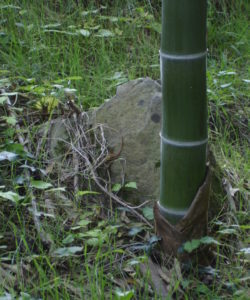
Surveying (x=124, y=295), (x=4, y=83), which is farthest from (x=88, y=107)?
(x=124, y=295)

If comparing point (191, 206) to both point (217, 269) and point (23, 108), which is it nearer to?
point (217, 269)

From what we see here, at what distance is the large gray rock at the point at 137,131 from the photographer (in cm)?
242

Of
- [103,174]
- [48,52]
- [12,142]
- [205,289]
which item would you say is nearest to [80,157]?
[103,174]

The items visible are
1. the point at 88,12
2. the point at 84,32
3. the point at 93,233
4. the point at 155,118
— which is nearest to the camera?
the point at 93,233

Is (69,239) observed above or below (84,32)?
below

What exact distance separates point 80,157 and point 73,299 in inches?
30.4

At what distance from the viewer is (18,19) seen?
3.78 meters

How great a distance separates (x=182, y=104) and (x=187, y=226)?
40cm

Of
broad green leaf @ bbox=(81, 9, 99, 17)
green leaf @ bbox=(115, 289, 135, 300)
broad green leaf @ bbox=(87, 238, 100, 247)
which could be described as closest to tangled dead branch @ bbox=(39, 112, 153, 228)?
broad green leaf @ bbox=(87, 238, 100, 247)

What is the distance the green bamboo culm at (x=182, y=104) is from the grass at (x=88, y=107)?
A: 0.79 ft

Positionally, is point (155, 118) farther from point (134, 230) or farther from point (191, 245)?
point (191, 245)

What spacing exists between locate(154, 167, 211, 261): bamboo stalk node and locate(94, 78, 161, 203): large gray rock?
341 mm

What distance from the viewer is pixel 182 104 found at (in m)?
1.89

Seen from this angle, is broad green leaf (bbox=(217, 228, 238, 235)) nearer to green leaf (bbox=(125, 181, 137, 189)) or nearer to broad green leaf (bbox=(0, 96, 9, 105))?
green leaf (bbox=(125, 181, 137, 189))
